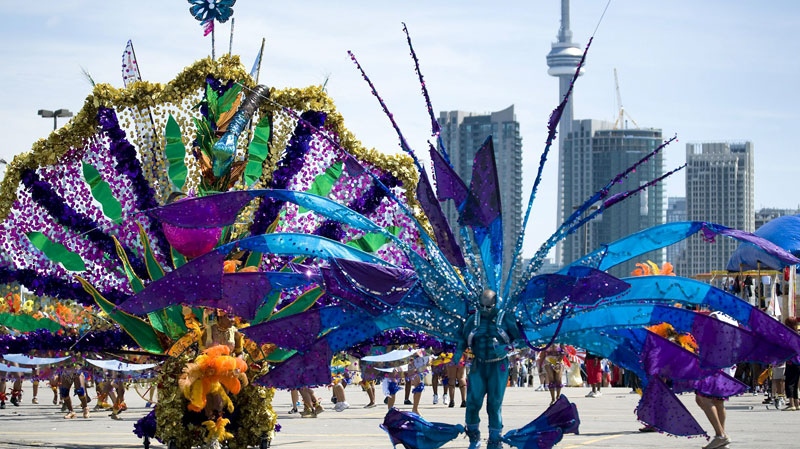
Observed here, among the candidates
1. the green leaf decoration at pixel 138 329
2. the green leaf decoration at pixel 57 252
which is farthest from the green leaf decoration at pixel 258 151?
the green leaf decoration at pixel 57 252

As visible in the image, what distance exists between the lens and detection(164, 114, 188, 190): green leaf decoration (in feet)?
54.2

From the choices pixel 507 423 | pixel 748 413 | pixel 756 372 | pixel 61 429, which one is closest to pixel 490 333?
pixel 507 423

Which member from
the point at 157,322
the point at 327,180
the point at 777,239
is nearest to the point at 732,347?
the point at 327,180

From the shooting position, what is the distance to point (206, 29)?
17.1 m

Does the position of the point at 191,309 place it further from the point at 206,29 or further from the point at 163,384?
the point at 206,29

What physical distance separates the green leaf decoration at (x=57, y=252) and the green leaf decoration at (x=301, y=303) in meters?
2.68

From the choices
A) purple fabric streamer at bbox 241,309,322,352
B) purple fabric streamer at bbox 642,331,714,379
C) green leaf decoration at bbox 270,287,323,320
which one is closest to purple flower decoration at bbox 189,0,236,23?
green leaf decoration at bbox 270,287,323,320

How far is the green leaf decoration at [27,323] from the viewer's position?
16.2 m

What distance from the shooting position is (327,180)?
1684 cm

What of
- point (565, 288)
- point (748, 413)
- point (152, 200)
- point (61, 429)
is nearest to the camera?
point (565, 288)

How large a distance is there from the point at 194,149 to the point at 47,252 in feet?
7.46

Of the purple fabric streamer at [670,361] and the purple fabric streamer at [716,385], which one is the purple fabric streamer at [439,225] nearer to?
the purple fabric streamer at [670,361]

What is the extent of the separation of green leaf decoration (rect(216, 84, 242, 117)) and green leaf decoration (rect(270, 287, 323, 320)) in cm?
253

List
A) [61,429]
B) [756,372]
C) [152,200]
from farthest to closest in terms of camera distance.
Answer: [756,372] < [61,429] < [152,200]
